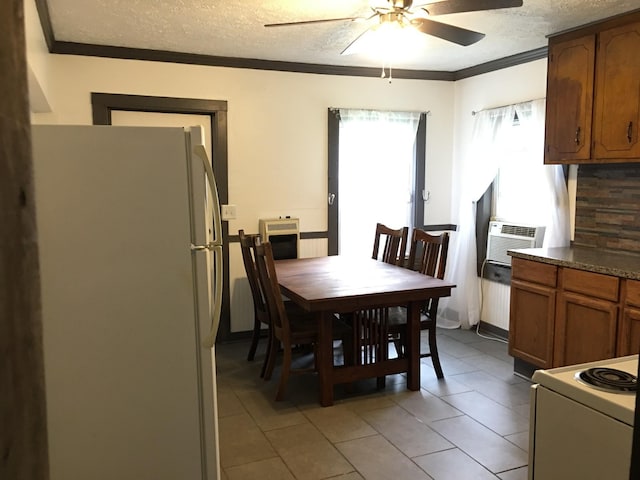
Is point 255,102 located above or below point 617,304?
above

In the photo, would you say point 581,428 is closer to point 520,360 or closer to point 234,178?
point 520,360

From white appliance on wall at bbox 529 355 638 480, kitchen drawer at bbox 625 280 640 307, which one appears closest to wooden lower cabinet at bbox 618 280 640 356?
kitchen drawer at bbox 625 280 640 307

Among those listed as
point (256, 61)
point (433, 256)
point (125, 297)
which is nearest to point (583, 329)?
point (433, 256)

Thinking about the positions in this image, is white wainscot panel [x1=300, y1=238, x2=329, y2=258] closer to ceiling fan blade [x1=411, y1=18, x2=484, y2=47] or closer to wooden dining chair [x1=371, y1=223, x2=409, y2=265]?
wooden dining chair [x1=371, y1=223, x2=409, y2=265]

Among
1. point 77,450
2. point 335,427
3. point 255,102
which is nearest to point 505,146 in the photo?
point 255,102

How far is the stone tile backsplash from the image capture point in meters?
3.66

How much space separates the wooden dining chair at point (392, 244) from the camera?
4.48m

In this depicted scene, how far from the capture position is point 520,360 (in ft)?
12.8

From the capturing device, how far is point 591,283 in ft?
10.8

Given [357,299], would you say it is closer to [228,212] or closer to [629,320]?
[629,320]

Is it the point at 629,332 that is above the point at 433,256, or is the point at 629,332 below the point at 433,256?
below

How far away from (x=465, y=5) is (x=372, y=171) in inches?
99.9

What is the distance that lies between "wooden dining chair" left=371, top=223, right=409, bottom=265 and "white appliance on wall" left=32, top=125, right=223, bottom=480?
105 inches

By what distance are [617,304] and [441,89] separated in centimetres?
290
